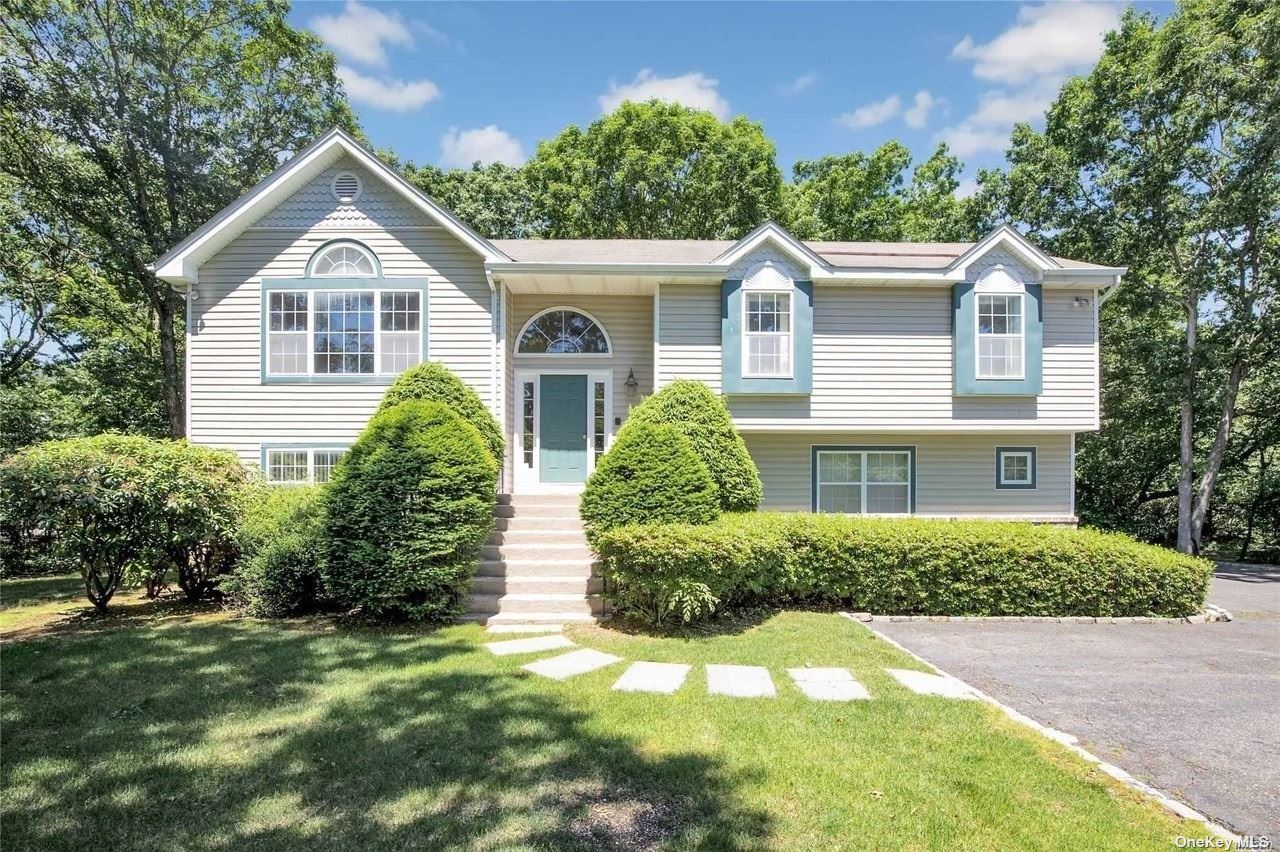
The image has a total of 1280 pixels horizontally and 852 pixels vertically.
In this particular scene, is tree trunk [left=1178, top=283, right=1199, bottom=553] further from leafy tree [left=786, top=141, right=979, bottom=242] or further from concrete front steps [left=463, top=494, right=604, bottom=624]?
concrete front steps [left=463, top=494, right=604, bottom=624]

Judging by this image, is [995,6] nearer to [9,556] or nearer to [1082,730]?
[1082,730]

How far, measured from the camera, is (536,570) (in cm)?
816

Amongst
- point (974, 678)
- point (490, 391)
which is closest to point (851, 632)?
point (974, 678)

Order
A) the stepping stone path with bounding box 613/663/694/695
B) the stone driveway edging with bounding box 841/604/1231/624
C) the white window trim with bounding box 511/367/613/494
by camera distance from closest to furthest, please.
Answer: the stepping stone path with bounding box 613/663/694/695
the stone driveway edging with bounding box 841/604/1231/624
the white window trim with bounding box 511/367/613/494

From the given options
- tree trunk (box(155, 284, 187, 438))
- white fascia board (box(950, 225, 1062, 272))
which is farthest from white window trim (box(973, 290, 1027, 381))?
tree trunk (box(155, 284, 187, 438))

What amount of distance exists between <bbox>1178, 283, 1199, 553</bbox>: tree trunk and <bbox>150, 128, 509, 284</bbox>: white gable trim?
50.0 ft

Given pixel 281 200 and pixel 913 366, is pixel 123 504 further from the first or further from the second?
pixel 913 366

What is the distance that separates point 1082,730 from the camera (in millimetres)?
4277

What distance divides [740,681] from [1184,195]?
15660mm

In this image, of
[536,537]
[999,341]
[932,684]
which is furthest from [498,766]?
[999,341]

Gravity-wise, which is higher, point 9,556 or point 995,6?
point 995,6

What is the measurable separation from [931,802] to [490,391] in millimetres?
8717

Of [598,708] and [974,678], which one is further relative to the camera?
[974,678]

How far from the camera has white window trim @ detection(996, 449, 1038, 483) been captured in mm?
11625
